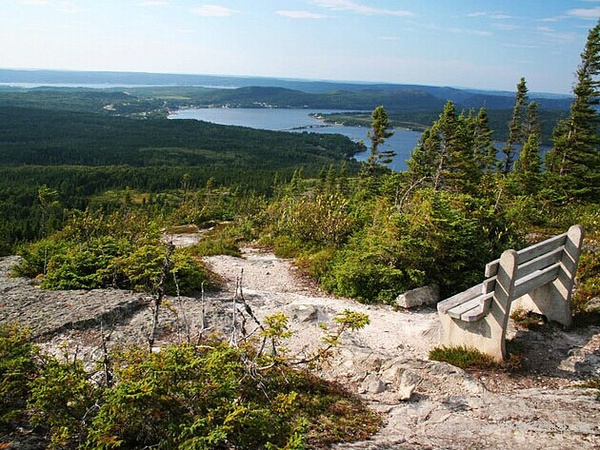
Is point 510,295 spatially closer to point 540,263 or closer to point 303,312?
point 540,263

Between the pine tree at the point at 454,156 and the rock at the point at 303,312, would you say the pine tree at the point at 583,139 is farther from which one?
the rock at the point at 303,312

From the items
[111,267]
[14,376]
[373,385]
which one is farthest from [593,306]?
[111,267]

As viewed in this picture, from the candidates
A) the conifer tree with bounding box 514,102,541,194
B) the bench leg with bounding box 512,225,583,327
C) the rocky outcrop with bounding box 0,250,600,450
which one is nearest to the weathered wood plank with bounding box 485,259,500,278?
the rocky outcrop with bounding box 0,250,600,450

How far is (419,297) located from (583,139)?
65.2 ft

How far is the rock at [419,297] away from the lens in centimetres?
850

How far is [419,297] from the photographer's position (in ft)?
28.3

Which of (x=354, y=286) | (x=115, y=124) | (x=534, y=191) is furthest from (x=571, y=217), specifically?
(x=115, y=124)

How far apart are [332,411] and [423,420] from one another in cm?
96

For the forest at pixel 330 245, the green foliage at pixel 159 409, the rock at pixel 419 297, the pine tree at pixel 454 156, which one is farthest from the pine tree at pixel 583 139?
the green foliage at pixel 159 409

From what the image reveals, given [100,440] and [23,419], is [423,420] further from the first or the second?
[23,419]

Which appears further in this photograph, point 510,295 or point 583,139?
point 583,139

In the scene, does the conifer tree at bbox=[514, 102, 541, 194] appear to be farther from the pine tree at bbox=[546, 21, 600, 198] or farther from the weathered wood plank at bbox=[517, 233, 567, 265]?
the weathered wood plank at bbox=[517, 233, 567, 265]

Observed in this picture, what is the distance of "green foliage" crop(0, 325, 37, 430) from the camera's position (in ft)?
12.7

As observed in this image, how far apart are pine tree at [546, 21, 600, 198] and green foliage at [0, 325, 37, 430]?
2411 centimetres
